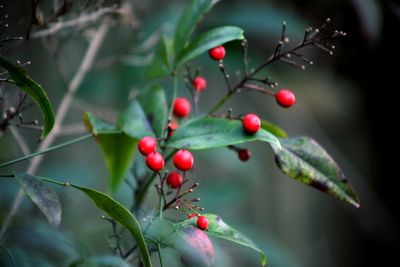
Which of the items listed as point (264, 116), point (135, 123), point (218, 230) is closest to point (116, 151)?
point (135, 123)

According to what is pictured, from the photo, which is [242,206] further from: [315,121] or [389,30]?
[389,30]

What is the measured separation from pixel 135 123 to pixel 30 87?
9.0 inches

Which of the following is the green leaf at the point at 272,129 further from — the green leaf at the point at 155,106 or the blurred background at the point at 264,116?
the blurred background at the point at 264,116

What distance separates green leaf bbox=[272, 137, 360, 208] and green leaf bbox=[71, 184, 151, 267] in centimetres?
25

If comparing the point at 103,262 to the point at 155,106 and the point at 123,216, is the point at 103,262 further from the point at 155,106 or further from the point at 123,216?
the point at 155,106

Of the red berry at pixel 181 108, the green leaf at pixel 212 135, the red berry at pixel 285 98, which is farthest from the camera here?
the red berry at pixel 181 108

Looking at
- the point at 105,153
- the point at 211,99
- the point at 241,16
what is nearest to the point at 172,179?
the point at 105,153

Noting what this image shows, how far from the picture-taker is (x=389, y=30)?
1900mm

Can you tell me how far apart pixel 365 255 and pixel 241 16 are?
1456 millimetres

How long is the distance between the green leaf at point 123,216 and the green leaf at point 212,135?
5.8 inches

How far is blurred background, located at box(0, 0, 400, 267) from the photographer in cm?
120

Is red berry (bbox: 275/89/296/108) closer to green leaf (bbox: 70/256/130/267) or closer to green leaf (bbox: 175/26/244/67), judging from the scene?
green leaf (bbox: 175/26/244/67)

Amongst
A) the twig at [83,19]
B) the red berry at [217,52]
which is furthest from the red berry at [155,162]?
the twig at [83,19]

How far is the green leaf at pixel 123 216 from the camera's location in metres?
0.66
